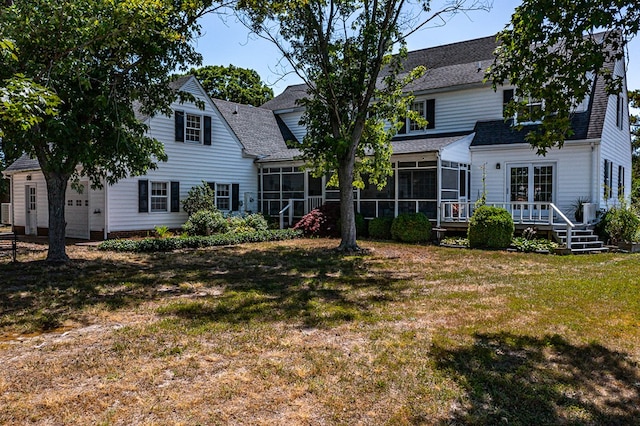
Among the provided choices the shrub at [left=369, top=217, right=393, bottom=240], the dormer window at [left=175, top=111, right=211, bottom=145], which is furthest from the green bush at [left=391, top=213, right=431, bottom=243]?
the dormer window at [left=175, top=111, right=211, bottom=145]

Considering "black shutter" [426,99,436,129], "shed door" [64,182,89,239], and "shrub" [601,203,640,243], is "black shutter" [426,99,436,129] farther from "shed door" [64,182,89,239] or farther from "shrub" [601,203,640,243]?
"shed door" [64,182,89,239]

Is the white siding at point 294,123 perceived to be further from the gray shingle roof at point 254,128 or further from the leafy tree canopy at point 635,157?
the leafy tree canopy at point 635,157

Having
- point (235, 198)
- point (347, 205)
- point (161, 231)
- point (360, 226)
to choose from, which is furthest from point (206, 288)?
point (235, 198)

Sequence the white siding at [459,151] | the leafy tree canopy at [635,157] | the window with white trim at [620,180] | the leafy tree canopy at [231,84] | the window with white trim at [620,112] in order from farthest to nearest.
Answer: the leafy tree canopy at [231,84], the leafy tree canopy at [635,157], the window with white trim at [620,180], the window with white trim at [620,112], the white siding at [459,151]

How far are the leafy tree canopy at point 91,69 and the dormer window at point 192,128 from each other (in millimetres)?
5756

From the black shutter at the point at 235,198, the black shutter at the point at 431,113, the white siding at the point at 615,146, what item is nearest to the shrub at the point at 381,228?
the black shutter at the point at 431,113

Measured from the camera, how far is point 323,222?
1883 cm

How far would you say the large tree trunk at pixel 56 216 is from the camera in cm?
1172

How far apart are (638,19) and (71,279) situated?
10.4 metres

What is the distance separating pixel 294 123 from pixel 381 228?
11237mm

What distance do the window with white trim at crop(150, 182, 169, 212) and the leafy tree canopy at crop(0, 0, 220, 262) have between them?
530 centimetres

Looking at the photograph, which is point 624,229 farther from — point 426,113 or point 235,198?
point 235,198

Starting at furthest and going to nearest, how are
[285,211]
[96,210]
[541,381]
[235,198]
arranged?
[285,211], [235,198], [96,210], [541,381]

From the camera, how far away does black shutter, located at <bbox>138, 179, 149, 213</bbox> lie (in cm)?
1772
